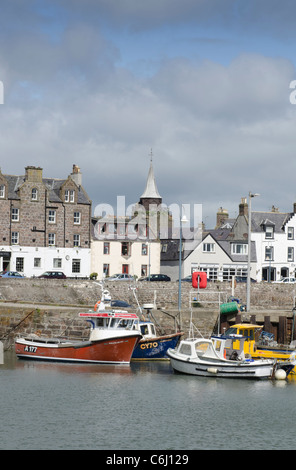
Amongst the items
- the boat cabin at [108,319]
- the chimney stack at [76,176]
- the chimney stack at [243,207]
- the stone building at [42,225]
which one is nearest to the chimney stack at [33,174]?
the stone building at [42,225]

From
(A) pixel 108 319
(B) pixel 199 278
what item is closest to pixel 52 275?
(B) pixel 199 278

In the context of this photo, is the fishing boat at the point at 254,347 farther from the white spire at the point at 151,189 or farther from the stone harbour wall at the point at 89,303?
the white spire at the point at 151,189

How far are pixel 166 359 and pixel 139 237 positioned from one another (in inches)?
1790

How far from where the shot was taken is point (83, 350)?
45594 millimetres

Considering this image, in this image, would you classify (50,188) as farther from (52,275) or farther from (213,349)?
(213,349)

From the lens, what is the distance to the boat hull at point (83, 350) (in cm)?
4512

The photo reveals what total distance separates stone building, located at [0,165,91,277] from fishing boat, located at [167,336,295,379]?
42713 mm

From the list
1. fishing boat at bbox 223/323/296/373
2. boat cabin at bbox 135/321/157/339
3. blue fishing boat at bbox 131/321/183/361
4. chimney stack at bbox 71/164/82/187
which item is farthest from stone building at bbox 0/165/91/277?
fishing boat at bbox 223/323/296/373

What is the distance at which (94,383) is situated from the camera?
129 ft

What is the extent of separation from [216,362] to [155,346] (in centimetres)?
645
